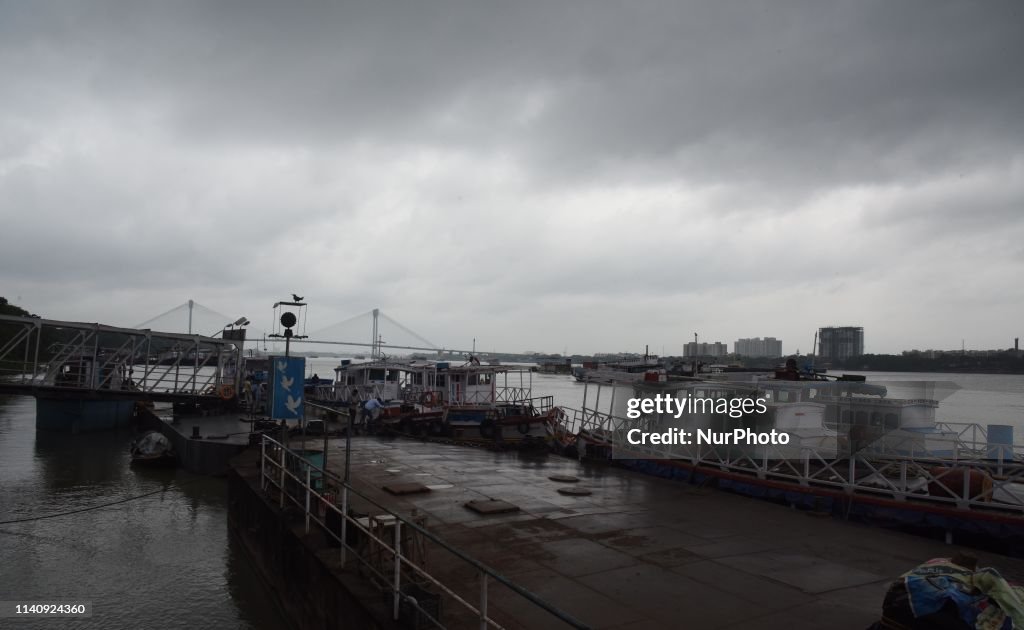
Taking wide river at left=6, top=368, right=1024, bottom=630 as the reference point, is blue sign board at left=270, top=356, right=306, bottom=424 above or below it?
above

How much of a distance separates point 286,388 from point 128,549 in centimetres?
730

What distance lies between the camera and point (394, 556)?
270 inches

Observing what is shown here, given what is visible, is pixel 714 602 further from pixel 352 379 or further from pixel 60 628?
pixel 352 379

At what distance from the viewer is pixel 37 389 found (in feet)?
90.3

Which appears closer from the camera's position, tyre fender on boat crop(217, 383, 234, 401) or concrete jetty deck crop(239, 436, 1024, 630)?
concrete jetty deck crop(239, 436, 1024, 630)

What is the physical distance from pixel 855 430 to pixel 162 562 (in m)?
15.1

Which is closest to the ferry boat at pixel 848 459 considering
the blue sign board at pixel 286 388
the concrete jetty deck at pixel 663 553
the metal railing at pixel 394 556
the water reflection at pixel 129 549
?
the concrete jetty deck at pixel 663 553

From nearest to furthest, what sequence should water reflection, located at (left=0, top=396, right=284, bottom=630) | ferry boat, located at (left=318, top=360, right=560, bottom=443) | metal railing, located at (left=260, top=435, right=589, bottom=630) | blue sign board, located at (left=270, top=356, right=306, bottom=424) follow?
metal railing, located at (left=260, top=435, right=589, bottom=630)
blue sign board, located at (left=270, top=356, right=306, bottom=424)
water reflection, located at (left=0, top=396, right=284, bottom=630)
ferry boat, located at (left=318, top=360, right=560, bottom=443)

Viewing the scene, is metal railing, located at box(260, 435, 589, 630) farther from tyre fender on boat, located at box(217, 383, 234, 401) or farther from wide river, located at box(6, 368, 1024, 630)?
tyre fender on boat, located at box(217, 383, 234, 401)

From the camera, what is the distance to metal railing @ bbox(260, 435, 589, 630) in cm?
533

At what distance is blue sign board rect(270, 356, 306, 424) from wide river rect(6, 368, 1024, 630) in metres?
3.78

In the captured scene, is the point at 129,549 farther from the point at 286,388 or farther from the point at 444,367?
the point at 444,367

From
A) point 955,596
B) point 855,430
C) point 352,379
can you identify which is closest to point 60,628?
point 955,596

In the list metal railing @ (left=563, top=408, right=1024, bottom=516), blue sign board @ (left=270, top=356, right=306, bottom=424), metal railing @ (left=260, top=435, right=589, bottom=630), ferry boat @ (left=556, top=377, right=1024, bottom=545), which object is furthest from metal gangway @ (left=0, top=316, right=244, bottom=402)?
ferry boat @ (left=556, top=377, right=1024, bottom=545)
